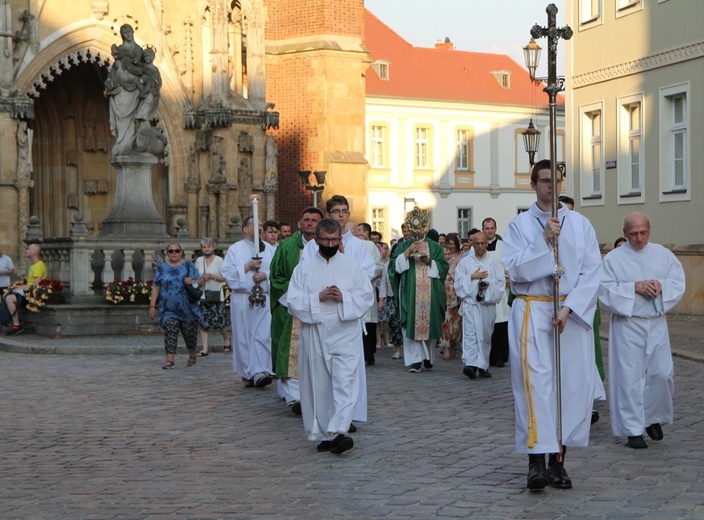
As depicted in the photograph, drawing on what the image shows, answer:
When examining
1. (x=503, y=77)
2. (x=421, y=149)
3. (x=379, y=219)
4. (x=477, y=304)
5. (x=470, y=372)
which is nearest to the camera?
(x=470, y=372)

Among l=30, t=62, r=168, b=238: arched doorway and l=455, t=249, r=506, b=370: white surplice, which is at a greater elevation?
l=30, t=62, r=168, b=238: arched doorway

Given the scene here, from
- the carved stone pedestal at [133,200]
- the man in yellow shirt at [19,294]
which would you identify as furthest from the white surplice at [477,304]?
the man in yellow shirt at [19,294]

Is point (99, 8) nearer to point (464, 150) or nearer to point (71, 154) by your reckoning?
point (71, 154)

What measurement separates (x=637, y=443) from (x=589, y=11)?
20559 millimetres

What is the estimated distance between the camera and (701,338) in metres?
19.7

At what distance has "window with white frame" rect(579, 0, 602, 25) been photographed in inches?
1142

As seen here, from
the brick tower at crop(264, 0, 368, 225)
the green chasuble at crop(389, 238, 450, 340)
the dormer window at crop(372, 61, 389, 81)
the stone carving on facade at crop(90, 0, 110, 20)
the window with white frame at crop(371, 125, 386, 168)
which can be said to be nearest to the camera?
the green chasuble at crop(389, 238, 450, 340)

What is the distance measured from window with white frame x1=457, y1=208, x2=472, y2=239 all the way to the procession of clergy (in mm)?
52796

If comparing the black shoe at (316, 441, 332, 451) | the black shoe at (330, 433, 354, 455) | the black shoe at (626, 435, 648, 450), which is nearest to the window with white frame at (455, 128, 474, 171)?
the black shoe at (626, 435, 648, 450)

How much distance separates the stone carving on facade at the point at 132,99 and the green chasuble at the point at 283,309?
34.6 feet

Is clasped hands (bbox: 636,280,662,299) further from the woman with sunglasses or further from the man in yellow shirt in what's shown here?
the man in yellow shirt

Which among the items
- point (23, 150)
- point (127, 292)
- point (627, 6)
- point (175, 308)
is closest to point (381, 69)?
point (23, 150)

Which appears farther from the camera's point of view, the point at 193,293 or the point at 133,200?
the point at 133,200

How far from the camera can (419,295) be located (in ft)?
56.3
